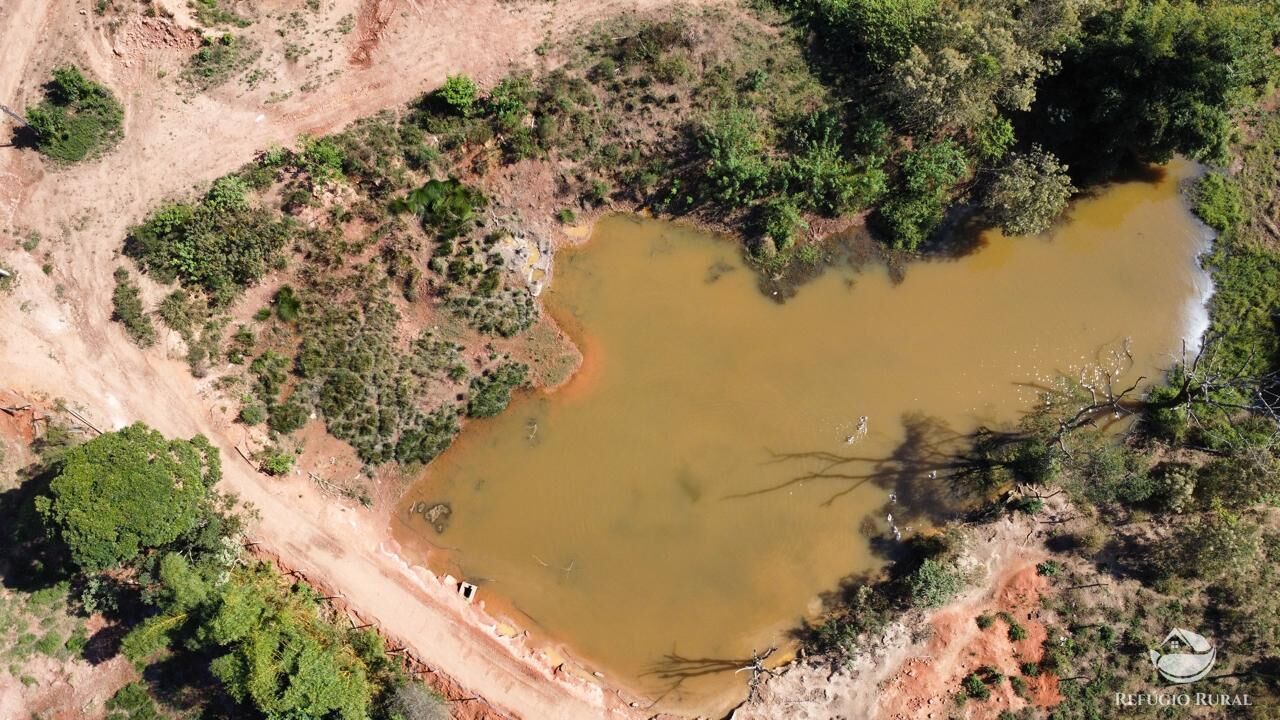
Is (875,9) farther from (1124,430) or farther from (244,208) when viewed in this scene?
(244,208)

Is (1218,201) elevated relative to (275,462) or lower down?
elevated

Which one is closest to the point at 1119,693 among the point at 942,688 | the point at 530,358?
the point at 942,688

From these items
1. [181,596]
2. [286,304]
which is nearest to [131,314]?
[286,304]

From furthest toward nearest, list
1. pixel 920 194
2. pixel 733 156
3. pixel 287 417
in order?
1. pixel 920 194
2. pixel 733 156
3. pixel 287 417

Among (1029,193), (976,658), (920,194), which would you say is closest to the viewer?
(976,658)

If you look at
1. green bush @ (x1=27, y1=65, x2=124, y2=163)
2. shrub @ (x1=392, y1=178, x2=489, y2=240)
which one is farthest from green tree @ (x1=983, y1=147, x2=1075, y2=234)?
green bush @ (x1=27, y1=65, x2=124, y2=163)

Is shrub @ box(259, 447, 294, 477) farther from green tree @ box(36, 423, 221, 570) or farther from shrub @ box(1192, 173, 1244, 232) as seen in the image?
shrub @ box(1192, 173, 1244, 232)

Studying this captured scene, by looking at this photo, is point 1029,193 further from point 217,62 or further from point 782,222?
point 217,62
